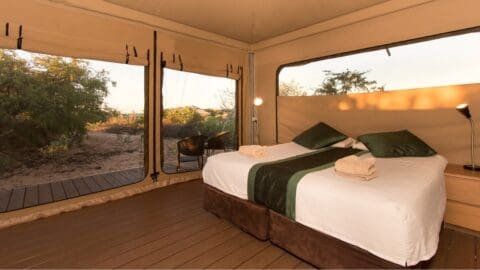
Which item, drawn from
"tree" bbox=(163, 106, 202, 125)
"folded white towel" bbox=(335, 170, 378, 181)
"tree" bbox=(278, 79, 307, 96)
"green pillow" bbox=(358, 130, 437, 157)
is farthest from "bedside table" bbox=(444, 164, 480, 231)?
"tree" bbox=(163, 106, 202, 125)

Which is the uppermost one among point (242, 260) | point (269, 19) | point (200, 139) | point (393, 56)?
point (269, 19)

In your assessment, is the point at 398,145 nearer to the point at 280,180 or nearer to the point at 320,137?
the point at 320,137

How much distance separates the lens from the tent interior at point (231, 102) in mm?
2135

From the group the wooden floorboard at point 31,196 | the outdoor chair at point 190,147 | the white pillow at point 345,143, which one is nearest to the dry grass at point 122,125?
the outdoor chair at point 190,147

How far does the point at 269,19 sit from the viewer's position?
3.94 m

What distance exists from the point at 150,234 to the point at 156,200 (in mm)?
986

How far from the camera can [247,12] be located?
368 centimetres

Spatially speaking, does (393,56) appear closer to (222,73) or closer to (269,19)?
(269,19)

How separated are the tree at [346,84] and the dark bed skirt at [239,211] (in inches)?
100

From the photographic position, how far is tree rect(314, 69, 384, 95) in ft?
12.1

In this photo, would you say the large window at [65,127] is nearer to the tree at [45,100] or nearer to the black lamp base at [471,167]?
the tree at [45,100]

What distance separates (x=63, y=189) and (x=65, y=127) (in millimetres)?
863

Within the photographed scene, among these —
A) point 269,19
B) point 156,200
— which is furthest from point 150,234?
point 269,19

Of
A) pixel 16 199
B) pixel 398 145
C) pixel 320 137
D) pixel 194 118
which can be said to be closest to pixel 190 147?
pixel 194 118
